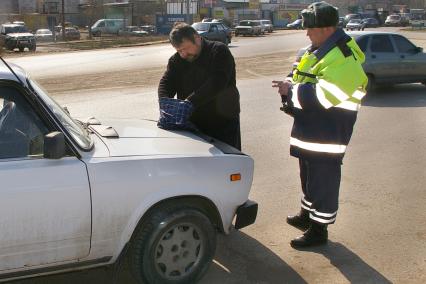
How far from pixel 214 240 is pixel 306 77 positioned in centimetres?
139

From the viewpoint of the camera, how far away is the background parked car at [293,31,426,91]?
1302 centimetres

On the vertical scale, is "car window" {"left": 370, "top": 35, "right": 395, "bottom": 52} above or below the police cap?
below

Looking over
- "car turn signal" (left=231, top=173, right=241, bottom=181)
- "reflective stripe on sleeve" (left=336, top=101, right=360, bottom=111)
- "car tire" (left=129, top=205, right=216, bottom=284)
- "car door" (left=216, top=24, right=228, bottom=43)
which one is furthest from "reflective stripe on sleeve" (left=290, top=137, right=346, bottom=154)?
"car door" (left=216, top=24, right=228, bottom=43)

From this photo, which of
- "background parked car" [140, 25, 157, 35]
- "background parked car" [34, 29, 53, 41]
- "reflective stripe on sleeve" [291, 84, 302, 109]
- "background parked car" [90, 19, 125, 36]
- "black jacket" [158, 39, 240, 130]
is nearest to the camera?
"reflective stripe on sleeve" [291, 84, 302, 109]

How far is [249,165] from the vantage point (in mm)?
3721

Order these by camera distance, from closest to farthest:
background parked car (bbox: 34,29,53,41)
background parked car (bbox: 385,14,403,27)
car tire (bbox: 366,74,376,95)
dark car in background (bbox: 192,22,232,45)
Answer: car tire (bbox: 366,74,376,95)
dark car in background (bbox: 192,22,232,45)
background parked car (bbox: 34,29,53,41)
background parked car (bbox: 385,14,403,27)

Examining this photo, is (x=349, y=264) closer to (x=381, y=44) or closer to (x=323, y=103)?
(x=323, y=103)

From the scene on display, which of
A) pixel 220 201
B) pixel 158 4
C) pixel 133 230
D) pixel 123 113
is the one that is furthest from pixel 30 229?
pixel 158 4

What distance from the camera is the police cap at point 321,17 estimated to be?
12.6 feet

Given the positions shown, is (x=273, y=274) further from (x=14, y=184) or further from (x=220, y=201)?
(x=14, y=184)

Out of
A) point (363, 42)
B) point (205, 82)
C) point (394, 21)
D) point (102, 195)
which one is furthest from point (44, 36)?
point (394, 21)

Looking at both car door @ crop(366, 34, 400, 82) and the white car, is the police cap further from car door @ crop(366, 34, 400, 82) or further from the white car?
car door @ crop(366, 34, 400, 82)

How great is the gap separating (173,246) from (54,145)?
1.08m

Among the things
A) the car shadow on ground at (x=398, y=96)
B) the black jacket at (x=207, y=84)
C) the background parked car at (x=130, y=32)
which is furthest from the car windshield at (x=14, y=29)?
the black jacket at (x=207, y=84)
